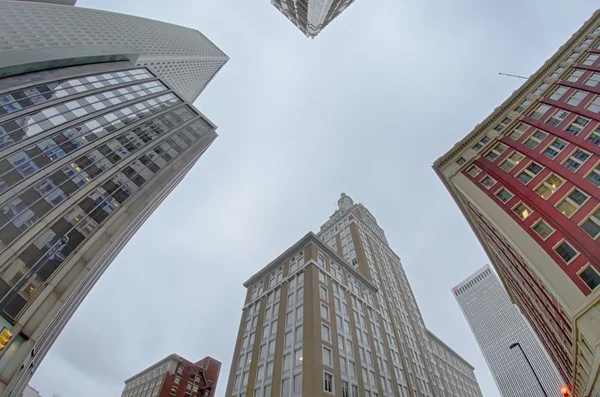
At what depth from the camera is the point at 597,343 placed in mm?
20594

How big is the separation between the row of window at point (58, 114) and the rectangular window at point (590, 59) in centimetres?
6765

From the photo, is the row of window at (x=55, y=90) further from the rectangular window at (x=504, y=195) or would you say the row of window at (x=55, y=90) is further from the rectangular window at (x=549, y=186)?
the rectangular window at (x=549, y=186)

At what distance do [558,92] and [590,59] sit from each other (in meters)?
6.08

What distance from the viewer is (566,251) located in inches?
1016

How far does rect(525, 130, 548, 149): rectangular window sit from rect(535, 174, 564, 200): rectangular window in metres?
6.50

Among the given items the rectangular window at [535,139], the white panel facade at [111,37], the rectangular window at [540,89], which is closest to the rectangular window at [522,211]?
the rectangular window at [535,139]

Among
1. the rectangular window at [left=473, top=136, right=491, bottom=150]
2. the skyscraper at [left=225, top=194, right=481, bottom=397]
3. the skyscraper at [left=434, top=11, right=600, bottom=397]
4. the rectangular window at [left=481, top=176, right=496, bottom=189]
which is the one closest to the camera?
the skyscraper at [left=434, top=11, right=600, bottom=397]

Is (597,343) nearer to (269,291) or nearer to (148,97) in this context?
(269,291)

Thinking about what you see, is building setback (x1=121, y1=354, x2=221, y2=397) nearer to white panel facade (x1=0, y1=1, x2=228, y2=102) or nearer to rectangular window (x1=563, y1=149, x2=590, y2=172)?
white panel facade (x1=0, y1=1, x2=228, y2=102)

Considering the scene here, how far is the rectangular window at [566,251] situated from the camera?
25.2 metres

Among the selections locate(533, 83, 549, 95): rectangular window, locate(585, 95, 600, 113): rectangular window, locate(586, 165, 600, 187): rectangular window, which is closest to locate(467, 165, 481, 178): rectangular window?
locate(585, 95, 600, 113): rectangular window

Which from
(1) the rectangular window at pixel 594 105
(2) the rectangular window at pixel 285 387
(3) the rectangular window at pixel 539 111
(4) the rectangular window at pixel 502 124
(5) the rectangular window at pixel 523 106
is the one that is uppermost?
(5) the rectangular window at pixel 523 106

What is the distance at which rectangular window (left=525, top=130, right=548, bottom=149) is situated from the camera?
117 ft

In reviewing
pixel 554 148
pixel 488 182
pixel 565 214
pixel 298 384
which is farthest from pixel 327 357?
pixel 554 148
